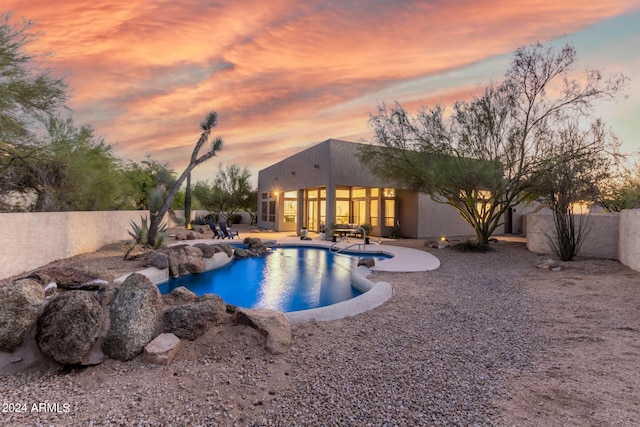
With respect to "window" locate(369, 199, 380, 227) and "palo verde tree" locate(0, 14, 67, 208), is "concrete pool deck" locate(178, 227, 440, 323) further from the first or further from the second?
"palo verde tree" locate(0, 14, 67, 208)

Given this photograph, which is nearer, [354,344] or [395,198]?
[354,344]

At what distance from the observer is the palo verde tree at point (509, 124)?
9922mm

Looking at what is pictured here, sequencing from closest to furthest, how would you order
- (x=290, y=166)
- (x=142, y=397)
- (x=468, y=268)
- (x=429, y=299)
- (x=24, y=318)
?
(x=142, y=397) → (x=24, y=318) → (x=429, y=299) → (x=468, y=268) → (x=290, y=166)

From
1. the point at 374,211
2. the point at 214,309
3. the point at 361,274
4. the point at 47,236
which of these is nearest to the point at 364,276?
the point at 361,274

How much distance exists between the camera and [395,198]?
16000 millimetres

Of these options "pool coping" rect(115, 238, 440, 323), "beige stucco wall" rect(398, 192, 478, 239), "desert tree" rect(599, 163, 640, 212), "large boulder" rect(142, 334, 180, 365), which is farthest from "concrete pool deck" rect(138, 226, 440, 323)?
"desert tree" rect(599, 163, 640, 212)

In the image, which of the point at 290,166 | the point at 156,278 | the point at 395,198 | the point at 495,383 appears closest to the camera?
the point at 495,383

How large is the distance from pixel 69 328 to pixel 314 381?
2266 mm

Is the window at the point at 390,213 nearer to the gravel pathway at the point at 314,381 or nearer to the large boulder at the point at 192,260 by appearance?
the large boulder at the point at 192,260

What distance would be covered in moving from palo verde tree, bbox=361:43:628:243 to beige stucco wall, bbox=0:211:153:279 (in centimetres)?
1027

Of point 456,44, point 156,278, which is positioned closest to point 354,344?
point 156,278

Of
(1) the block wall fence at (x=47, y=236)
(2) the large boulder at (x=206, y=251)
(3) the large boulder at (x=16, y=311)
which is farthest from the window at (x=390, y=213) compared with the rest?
(3) the large boulder at (x=16, y=311)

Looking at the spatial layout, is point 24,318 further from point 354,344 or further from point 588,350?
point 588,350

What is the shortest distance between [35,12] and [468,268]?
11.2 metres
